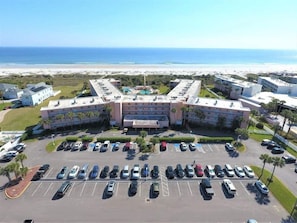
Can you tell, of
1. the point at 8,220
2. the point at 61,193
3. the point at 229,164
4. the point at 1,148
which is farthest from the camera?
the point at 1,148

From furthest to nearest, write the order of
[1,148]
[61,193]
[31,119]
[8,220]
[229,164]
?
[31,119]
[1,148]
[229,164]
[61,193]
[8,220]

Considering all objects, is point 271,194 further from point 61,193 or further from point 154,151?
point 61,193

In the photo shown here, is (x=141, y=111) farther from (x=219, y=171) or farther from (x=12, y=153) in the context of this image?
(x=12, y=153)

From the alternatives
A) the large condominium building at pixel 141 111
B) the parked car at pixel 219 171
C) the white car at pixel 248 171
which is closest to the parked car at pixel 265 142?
the large condominium building at pixel 141 111

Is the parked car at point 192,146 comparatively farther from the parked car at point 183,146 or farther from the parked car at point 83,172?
the parked car at point 83,172

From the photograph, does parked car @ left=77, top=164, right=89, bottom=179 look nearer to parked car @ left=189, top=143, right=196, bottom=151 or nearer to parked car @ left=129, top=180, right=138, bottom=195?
parked car @ left=129, top=180, right=138, bottom=195

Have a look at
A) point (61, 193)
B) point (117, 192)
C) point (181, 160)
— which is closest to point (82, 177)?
point (61, 193)
